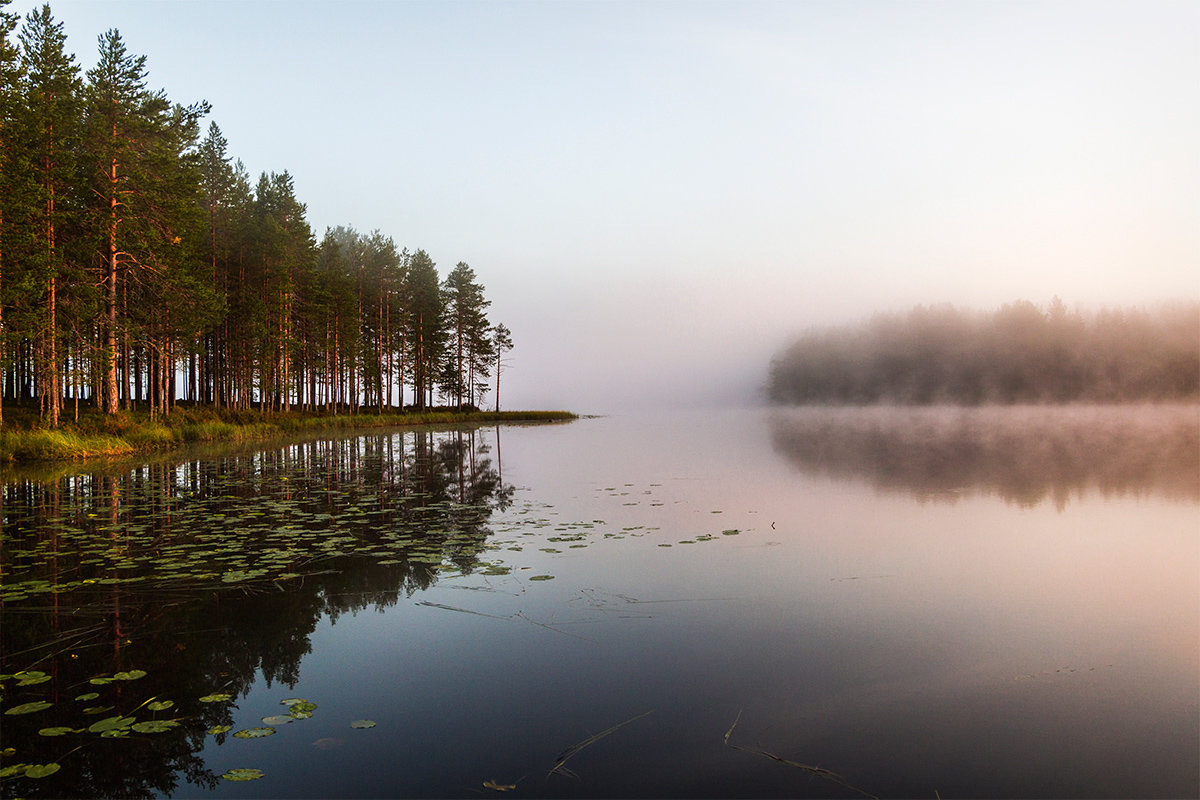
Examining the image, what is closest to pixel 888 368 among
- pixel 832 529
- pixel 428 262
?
pixel 428 262

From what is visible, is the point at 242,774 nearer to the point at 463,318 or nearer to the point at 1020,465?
the point at 1020,465

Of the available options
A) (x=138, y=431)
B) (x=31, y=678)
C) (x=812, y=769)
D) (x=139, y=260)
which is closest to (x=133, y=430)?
(x=138, y=431)

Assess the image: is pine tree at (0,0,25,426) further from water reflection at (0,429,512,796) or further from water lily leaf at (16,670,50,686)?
water lily leaf at (16,670,50,686)

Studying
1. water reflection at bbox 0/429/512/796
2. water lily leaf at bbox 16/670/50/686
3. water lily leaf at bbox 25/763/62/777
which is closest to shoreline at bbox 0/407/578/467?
water reflection at bbox 0/429/512/796

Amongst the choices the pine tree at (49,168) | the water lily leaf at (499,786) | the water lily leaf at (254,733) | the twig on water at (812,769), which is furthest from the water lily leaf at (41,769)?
the pine tree at (49,168)

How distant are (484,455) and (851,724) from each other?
80.7ft

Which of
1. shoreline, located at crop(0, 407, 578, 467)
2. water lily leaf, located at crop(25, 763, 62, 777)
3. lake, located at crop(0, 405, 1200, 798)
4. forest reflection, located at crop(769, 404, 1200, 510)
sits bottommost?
forest reflection, located at crop(769, 404, 1200, 510)

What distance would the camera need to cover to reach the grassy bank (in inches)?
924

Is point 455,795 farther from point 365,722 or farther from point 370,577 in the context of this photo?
point 370,577

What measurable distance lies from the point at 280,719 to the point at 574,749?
2.07 m

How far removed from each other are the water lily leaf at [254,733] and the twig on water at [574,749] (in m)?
1.94

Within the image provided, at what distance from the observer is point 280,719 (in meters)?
4.23

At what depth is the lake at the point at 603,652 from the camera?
3.63 meters

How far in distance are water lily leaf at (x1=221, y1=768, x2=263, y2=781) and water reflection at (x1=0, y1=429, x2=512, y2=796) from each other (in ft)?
0.20
